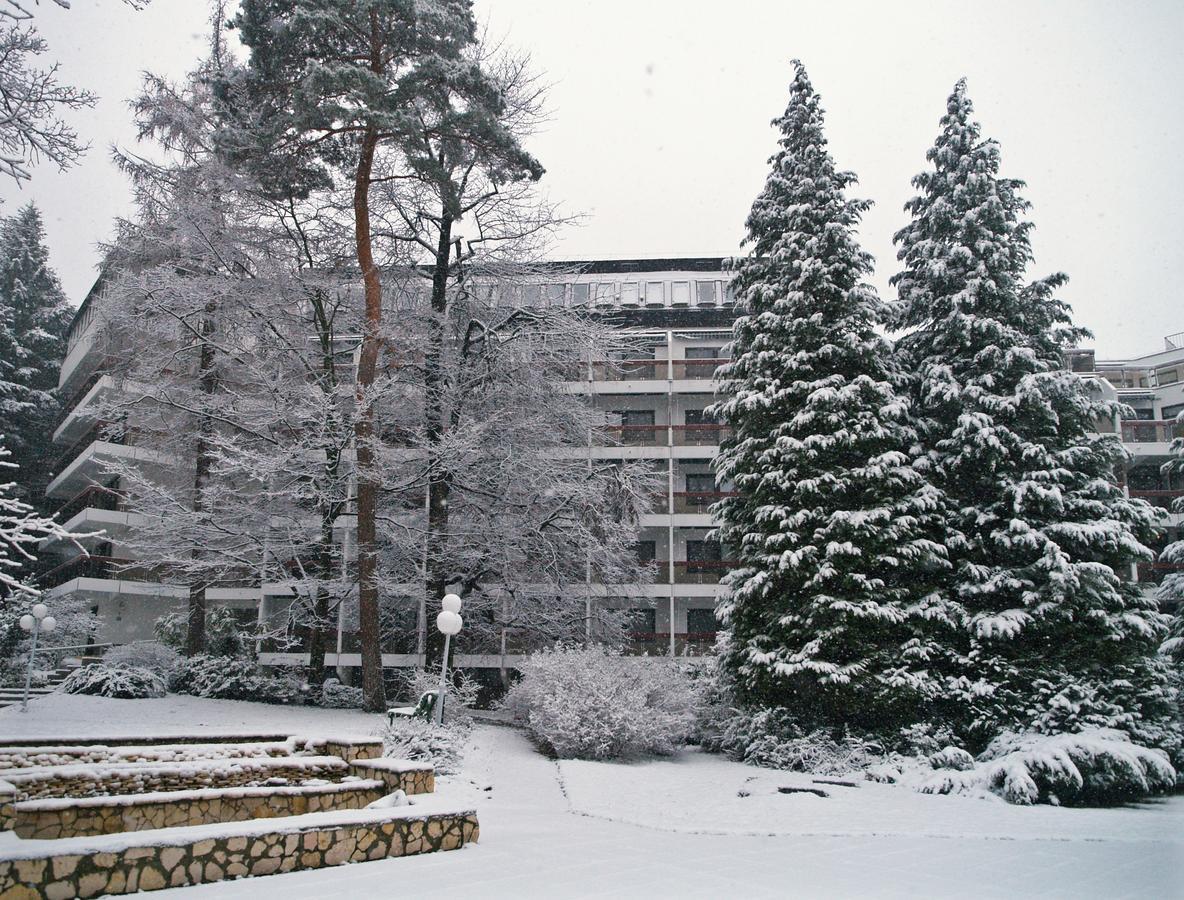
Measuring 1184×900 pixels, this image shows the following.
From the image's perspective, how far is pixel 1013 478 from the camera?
15.2m

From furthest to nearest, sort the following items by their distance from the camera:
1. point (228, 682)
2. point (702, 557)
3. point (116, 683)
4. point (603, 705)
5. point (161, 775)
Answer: point (702, 557)
point (228, 682)
point (116, 683)
point (603, 705)
point (161, 775)

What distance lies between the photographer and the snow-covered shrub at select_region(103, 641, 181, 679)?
806 inches

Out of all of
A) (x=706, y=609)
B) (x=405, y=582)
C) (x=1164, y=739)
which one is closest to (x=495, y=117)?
(x=405, y=582)

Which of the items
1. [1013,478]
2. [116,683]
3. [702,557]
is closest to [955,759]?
[1013,478]

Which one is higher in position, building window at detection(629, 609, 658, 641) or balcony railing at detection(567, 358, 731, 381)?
balcony railing at detection(567, 358, 731, 381)

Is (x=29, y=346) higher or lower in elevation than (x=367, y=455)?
higher

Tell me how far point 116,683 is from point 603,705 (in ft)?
37.0

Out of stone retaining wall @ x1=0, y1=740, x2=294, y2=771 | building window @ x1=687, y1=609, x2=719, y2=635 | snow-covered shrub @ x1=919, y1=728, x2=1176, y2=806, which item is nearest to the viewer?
stone retaining wall @ x1=0, y1=740, x2=294, y2=771

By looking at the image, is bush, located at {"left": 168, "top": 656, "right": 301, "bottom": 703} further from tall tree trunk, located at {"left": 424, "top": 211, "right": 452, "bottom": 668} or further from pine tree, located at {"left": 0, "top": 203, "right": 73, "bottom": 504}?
pine tree, located at {"left": 0, "top": 203, "right": 73, "bottom": 504}

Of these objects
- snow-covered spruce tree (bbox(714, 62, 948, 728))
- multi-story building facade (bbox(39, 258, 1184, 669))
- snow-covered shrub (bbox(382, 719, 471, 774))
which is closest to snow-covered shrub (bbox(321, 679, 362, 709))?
multi-story building facade (bbox(39, 258, 1184, 669))

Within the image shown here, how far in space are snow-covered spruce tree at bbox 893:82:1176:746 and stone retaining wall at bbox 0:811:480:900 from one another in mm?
10134

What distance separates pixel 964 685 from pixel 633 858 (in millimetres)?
8667

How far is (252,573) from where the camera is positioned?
19.3m

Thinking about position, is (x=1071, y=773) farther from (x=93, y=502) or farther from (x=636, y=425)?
(x=93, y=502)
